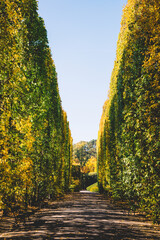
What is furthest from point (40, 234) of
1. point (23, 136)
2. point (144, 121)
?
point (144, 121)

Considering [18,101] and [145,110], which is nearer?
[145,110]

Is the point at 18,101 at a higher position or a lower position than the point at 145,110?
higher

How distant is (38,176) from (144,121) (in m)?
5.67

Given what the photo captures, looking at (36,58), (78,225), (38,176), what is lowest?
(78,225)

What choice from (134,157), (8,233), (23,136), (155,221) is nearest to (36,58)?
(23,136)

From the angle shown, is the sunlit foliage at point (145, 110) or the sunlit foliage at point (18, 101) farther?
the sunlit foliage at point (145, 110)

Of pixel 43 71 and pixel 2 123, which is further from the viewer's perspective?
pixel 43 71

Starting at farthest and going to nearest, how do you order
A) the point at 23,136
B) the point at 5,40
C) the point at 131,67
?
the point at 131,67 → the point at 23,136 → the point at 5,40

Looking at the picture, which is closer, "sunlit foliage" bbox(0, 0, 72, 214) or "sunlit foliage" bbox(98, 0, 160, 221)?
"sunlit foliage" bbox(0, 0, 72, 214)

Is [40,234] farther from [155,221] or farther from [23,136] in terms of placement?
[155,221]

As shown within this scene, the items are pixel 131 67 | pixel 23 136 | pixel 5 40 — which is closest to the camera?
pixel 5 40

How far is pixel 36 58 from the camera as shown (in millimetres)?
9125

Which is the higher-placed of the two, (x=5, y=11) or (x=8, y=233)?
(x=5, y=11)

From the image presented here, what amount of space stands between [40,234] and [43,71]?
24.0 feet
